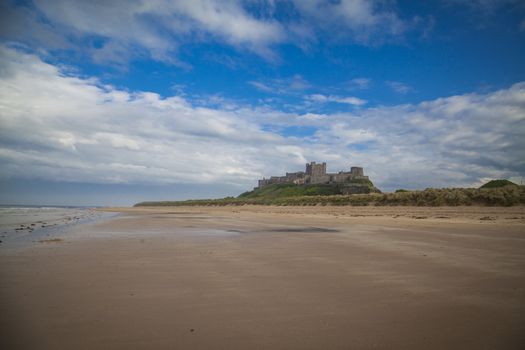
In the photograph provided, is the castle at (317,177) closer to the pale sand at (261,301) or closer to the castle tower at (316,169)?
the castle tower at (316,169)

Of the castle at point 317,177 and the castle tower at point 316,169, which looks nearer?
the castle at point 317,177

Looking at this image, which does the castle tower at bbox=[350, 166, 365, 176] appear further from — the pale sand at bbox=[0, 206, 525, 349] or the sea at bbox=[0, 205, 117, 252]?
the pale sand at bbox=[0, 206, 525, 349]

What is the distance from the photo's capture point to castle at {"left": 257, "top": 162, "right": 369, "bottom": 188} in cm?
12281

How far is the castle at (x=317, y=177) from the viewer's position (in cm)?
12281

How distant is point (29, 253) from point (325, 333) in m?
7.02

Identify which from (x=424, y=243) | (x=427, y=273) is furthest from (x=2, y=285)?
(x=424, y=243)

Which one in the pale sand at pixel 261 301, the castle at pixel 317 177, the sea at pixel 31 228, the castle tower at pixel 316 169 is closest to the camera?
the pale sand at pixel 261 301

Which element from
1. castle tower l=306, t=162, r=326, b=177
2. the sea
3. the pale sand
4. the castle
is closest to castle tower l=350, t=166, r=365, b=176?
the castle

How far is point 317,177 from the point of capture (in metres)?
132

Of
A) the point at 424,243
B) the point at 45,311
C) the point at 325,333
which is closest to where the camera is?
the point at 325,333

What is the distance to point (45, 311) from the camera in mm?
3416

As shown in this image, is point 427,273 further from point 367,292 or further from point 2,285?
point 2,285

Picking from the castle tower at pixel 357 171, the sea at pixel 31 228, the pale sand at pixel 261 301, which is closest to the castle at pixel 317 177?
the castle tower at pixel 357 171

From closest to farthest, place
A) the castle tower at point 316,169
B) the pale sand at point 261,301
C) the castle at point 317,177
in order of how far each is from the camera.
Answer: the pale sand at point 261,301
the castle at point 317,177
the castle tower at point 316,169
